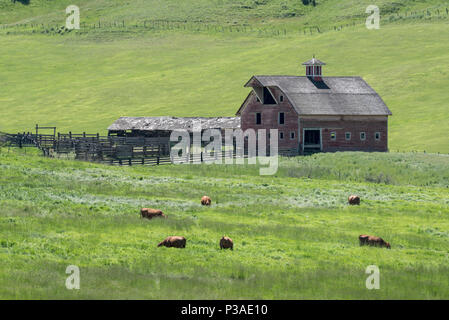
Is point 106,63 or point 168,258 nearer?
point 168,258

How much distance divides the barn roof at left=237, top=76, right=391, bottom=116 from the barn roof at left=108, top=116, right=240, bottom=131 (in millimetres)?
9568

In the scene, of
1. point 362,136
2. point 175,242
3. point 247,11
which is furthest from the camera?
point 247,11

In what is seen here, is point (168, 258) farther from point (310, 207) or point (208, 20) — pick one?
point (208, 20)

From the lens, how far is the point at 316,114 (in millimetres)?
65812

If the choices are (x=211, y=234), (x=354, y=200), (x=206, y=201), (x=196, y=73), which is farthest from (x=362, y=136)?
(x=196, y=73)

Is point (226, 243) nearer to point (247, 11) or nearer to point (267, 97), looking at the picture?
point (267, 97)

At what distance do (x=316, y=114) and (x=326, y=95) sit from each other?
372cm

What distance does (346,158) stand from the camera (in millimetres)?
55156

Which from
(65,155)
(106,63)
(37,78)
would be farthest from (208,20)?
Result: (65,155)

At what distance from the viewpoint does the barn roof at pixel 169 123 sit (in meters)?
75.5

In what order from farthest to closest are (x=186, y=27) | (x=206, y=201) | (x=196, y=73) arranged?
(x=186, y=27) → (x=196, y=73) → (x=206, y=201)

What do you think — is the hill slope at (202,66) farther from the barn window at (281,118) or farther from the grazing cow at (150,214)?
the grazing cow at (150,214)

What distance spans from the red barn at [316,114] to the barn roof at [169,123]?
25.4 feet
